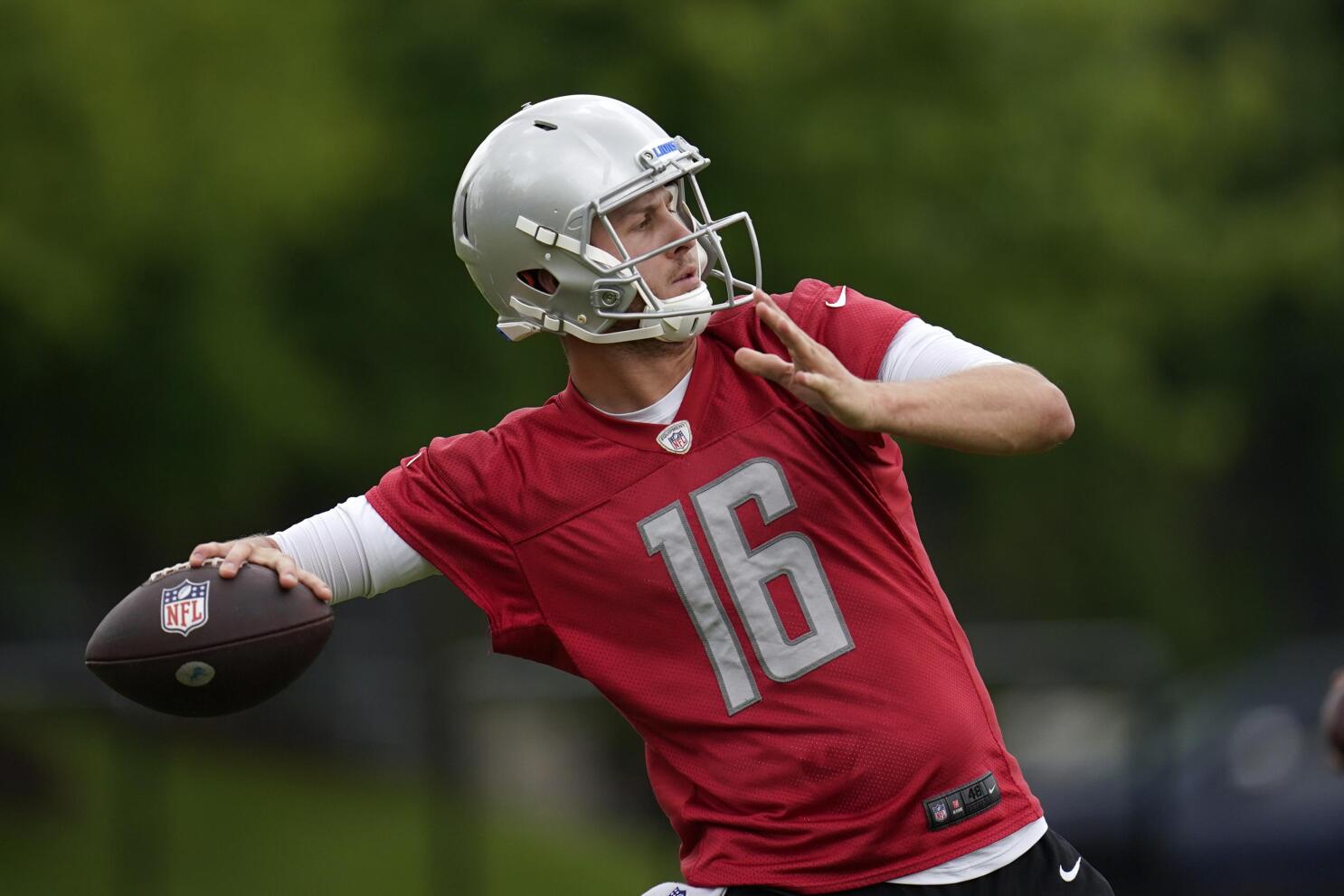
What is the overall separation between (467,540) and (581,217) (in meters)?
0.72

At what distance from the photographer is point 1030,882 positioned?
11.7 feet

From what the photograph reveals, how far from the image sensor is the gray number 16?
142 inches

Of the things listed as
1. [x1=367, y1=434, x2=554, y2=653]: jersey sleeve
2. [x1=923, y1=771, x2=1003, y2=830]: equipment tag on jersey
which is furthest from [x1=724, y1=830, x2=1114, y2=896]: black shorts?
[x1=367, y1=434, x2=554, y2=653]: jersey sleeve

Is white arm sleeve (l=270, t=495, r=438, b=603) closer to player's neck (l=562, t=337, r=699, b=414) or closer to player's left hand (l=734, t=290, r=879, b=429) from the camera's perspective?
player's neck (l=562, t=337, r=699, b=414)

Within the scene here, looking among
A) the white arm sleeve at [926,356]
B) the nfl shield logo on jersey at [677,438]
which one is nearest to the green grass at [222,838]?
the nfl shield logo on jersey at [677,438]

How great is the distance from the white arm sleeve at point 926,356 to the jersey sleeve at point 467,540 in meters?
0.87

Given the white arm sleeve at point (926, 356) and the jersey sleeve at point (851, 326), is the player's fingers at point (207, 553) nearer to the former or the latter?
the jersey sleeve at point (851, 326)

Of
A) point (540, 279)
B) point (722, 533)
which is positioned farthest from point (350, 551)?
point (722, 533)

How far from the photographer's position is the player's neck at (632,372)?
3.81m

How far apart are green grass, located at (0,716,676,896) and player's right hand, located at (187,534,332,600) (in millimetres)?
5634

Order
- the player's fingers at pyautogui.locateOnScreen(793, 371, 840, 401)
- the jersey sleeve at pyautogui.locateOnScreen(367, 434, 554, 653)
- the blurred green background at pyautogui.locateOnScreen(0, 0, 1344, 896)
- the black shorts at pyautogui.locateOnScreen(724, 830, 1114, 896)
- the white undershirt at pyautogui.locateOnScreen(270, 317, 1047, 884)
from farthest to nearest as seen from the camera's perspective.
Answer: the blurred green background at pyautogui.locateOnScreen(0, 0, 1344, 896)
the jersey sleeve at pyautogui.locateOnScreen(367, 434, 554, 653)
the white undershirt at pyautogui.locateOnScreen(270, 317, 1047, 884)
the black shorts at pyautogui.locateOnScreen(724, 830, 1114, 896)
the player's fingers at pyautogui.locateOnScreen(793, 371, 840, 401)

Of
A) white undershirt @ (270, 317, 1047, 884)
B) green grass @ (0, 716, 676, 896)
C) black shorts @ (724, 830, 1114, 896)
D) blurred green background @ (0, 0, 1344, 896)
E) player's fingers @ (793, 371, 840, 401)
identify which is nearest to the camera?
player's fingers @ (793, 371, 840, 401)

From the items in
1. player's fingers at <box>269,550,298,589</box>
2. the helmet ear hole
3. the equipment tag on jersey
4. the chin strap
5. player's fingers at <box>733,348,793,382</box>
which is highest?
the helmet ear hole

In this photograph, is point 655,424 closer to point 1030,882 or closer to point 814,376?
point 814,376
